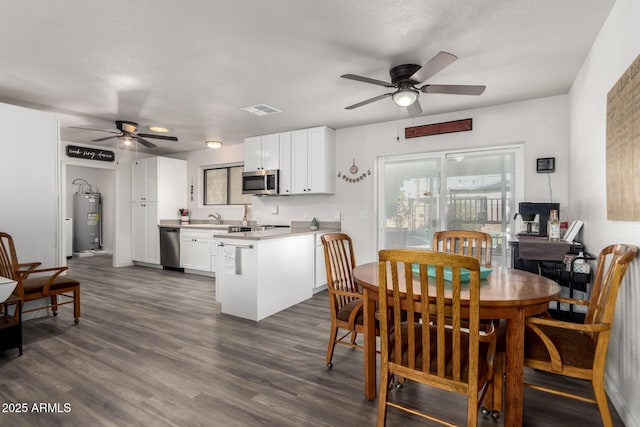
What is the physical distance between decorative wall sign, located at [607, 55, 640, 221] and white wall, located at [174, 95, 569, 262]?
65.3 inches

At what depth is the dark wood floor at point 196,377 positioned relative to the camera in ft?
6.05

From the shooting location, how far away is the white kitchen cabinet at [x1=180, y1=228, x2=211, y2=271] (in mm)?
5738

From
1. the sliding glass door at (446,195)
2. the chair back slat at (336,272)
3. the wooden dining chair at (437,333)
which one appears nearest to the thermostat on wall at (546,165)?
the sliding glass door at (446,195)

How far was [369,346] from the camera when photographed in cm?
200

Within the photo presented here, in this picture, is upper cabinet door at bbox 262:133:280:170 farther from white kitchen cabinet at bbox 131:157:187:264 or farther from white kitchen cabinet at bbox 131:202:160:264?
white kitchen cabinet at bbox 131:202:160:264

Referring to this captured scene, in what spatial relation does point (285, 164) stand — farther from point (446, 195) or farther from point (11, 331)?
point (11, 331)

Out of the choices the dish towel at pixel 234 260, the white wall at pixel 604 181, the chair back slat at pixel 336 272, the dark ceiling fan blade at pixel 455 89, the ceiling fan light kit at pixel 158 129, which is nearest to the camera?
the white wall at pixel 604 181

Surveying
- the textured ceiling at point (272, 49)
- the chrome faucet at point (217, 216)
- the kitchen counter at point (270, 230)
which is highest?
the textured ceiling at point (272, 49)

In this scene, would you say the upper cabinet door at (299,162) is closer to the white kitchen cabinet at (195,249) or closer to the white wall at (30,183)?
the white kitchen cabinet at (195,249)

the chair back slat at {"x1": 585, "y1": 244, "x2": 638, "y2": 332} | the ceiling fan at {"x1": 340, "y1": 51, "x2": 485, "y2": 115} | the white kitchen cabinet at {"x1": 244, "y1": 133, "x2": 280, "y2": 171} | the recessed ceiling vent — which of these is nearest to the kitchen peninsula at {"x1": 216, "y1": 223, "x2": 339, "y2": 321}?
the recessed ceiling vent

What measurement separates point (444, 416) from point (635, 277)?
4.21 feet

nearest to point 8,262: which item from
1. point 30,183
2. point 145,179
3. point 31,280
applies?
point 31,280

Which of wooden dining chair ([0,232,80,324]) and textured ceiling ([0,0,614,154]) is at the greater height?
A: textured ceiling ([0,0,614,154])

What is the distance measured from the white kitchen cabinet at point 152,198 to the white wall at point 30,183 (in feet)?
8.91
